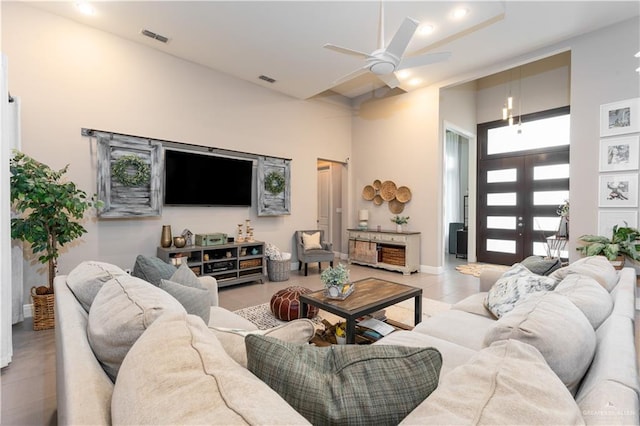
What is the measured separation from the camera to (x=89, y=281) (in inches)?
57.0

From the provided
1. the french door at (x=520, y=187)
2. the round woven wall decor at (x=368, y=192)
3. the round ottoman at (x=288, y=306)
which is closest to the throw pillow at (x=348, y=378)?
the round ottoman at (x=288, y=306)

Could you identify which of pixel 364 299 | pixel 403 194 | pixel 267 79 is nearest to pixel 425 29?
pixel 267 79

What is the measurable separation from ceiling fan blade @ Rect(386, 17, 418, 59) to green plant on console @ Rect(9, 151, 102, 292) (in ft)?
11.5

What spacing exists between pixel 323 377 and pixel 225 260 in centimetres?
403

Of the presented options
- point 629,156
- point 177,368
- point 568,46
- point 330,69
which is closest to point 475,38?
point 568,46

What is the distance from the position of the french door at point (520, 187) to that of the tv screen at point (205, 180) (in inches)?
205

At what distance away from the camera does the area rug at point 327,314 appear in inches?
125

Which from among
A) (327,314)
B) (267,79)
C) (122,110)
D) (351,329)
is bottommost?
(327,314)

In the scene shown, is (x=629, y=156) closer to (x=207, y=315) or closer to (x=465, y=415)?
(x=465, y=415)

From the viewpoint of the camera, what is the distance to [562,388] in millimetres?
654

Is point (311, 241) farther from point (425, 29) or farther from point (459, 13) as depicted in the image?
point (459, 13)

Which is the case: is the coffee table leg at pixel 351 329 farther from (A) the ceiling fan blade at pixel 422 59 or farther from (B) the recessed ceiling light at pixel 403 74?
(B) the recessed ceiling light at pixel 403 74

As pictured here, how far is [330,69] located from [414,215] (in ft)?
10.3

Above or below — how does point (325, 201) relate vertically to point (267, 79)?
below
